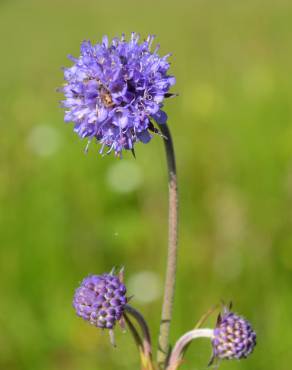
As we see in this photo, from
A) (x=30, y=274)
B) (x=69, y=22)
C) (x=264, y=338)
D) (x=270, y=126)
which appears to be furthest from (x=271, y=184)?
(x=69, y=22)

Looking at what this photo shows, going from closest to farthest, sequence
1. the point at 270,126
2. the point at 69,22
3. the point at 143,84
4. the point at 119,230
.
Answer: the point at 143,84 → the point at 119,230 → the point at 270,126 → the point at 69,22

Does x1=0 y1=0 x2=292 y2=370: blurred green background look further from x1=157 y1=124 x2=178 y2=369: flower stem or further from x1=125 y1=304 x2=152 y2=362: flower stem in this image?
x1=157 y1=124 x2=178 y2=369: flower stem

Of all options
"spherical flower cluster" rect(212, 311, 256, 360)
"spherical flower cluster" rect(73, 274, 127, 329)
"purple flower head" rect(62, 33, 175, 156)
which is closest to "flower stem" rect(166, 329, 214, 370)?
"spherical flower cluster" rect(212, 311, 256, 360)

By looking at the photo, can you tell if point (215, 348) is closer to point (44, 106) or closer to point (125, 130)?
point (125, 130)

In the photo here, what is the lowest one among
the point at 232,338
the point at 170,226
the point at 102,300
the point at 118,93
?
the point at 232,338

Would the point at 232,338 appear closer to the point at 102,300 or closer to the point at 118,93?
the point at 102,300

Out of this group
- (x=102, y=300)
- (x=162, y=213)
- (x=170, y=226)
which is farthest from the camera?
(x=162, y=213)

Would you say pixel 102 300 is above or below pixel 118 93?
below

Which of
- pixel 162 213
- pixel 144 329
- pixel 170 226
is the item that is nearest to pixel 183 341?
pixel 144 329
